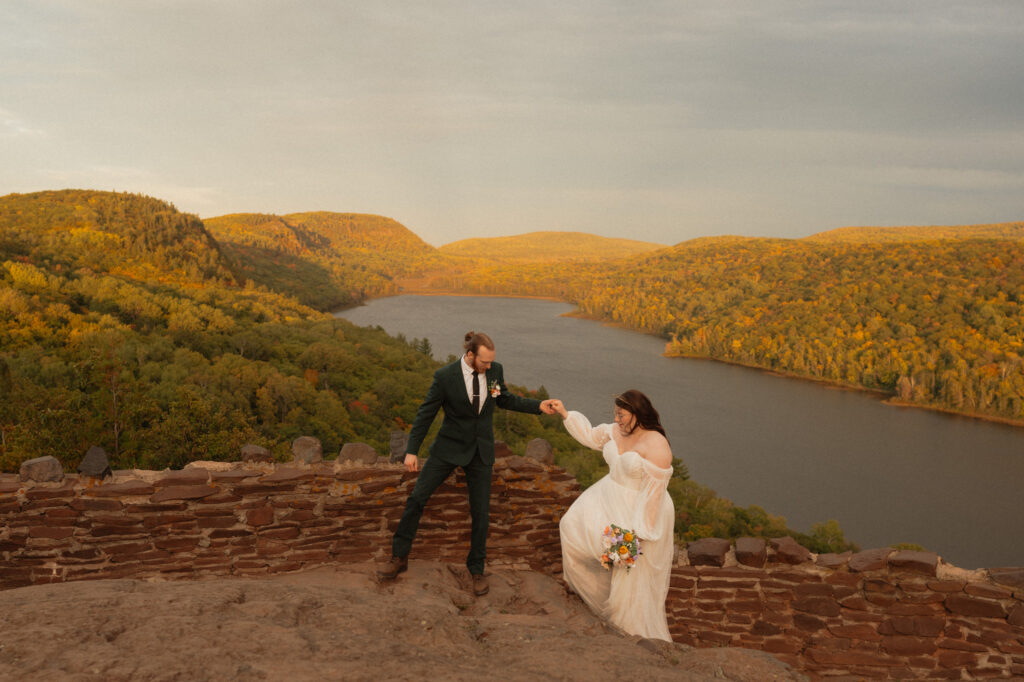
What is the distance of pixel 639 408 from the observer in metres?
4.36

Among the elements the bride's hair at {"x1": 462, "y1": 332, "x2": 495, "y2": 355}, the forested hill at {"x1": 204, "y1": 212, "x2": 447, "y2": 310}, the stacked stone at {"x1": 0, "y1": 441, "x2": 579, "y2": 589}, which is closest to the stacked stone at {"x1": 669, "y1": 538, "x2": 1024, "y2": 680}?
the stacked stone at {"x1": 0, "y1": 441, "x2": 579, "y2": 589}

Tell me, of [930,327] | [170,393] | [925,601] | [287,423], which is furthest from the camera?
[930,327]

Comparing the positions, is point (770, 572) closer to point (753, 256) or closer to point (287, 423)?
point (287, 423)

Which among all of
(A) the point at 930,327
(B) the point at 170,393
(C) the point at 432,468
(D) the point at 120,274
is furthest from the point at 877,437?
(D) the point at 120,274

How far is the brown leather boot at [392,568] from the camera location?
428 centimetres

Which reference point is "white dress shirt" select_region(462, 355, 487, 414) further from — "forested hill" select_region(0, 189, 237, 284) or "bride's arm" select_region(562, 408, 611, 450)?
"forested hill" select_region(0, 189, 237, 284)

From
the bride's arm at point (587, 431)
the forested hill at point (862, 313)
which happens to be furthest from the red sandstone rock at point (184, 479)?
the forested hill at point (862, 313)

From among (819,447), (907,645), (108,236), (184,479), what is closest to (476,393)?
(184,479)

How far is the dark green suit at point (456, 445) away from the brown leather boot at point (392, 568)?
5 centimetres

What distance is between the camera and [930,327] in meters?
77.6

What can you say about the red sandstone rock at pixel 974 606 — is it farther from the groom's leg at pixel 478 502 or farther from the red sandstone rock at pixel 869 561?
the groom's leg at pixel 478 502

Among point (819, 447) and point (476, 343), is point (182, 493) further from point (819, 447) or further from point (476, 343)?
point (819, 447)

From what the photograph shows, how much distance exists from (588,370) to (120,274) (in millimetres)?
55111

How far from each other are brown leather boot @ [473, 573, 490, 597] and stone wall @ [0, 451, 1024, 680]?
35 centimetres
